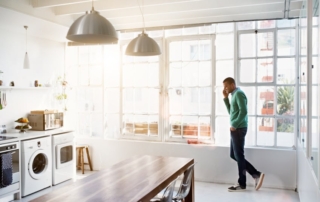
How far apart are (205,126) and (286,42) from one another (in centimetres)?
196

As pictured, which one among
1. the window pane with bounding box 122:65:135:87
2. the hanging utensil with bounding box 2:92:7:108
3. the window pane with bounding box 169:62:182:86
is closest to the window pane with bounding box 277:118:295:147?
the window pane with bounding box 169:62:182:86

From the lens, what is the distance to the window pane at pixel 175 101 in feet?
18.4

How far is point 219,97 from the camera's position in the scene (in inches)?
211

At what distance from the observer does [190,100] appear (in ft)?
18.2

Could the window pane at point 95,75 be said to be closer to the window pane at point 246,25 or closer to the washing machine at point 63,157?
the washing machine at point 63,157

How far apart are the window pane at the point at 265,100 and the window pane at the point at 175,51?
5.17 feet

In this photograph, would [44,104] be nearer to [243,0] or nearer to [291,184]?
[243,0]

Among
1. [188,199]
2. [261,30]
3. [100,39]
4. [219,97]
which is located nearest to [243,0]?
[261,30]

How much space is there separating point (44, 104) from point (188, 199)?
11.7 ft

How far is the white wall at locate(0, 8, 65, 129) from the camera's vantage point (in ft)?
16.2

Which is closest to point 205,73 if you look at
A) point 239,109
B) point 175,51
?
point 175,51

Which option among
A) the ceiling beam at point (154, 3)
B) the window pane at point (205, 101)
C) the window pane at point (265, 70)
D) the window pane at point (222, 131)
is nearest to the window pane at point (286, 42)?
the window pane at point (265, 70)

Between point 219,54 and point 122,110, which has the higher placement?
point 219,54

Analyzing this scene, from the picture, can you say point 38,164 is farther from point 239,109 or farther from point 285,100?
point 285,100
